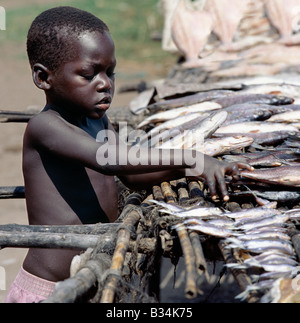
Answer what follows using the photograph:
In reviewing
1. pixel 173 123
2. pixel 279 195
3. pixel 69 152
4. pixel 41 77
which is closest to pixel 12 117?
pixel 173 123

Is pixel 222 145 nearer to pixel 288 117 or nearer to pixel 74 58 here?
pixel 288 117

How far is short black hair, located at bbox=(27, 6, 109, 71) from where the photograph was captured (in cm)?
255

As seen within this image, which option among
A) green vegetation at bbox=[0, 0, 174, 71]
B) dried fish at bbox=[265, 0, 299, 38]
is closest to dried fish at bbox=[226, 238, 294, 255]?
dried fish at bbox=[265, 0, 299, 38]

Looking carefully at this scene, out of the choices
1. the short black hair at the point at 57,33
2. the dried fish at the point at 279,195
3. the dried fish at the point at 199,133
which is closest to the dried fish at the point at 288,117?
the dried fish at the point at 199,133

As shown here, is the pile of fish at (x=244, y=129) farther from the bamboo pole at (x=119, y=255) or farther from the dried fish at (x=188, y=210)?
the bamboo pole at (x=119, y=255)

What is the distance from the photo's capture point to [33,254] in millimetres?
2689

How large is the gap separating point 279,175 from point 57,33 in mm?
1323

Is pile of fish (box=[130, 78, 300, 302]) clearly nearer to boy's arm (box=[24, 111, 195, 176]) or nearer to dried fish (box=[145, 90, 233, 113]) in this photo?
dried fish (box=[145, 90, 233, 113])

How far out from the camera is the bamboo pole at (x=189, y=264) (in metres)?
1.74

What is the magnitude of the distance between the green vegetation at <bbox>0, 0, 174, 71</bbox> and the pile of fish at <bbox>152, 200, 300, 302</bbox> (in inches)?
445

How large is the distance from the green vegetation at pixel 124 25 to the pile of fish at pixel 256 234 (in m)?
11.3

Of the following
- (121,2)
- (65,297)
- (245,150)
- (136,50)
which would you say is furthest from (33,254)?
(121,2)

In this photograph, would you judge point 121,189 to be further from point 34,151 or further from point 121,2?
point 121,2

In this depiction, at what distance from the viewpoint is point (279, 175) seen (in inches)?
106
